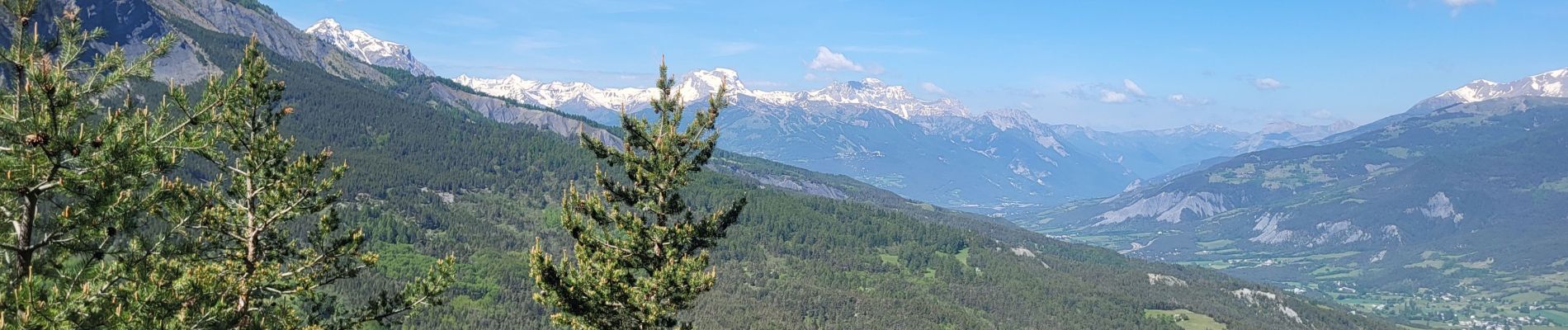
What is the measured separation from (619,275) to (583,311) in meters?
2.58

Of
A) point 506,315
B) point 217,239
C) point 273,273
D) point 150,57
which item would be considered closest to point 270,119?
point 217,239

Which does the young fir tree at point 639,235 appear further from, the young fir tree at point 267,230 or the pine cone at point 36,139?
the pine cone at point 36,139

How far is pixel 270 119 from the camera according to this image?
25.8 metres

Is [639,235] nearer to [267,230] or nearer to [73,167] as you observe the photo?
[267,230]

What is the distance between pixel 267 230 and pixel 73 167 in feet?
33.0

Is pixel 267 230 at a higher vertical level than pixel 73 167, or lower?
lower

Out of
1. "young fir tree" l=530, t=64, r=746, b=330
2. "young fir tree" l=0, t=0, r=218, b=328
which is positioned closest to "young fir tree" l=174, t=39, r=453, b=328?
"young fir tree" l=0, t=0, r=218, b=328

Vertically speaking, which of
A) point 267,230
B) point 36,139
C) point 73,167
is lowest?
point 267,230

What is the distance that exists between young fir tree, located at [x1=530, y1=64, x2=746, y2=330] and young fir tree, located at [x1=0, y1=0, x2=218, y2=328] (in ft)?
44.7

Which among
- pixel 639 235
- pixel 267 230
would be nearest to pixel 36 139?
pixel 267 230

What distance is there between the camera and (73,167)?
52.1 feet

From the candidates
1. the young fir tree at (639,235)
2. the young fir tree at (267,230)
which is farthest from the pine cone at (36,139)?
the young fir tree at (639,235)

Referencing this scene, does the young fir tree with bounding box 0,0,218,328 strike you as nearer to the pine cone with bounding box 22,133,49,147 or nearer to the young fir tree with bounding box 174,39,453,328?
the pine cone with bounding box 22,133,49,147

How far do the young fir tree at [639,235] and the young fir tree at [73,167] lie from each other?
44.7 ft
